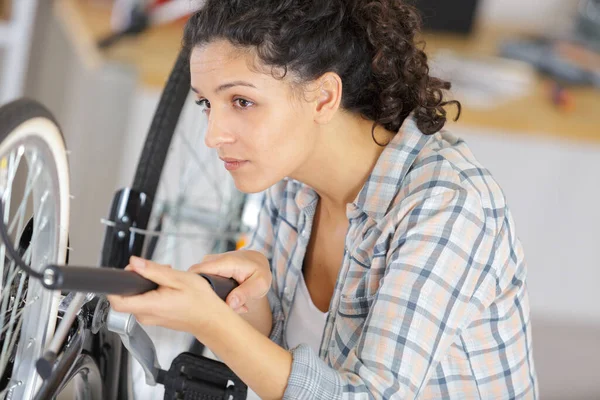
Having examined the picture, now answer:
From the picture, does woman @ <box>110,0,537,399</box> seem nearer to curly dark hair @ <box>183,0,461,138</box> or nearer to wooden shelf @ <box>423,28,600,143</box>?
curly dark hair @ <box>183,0,461,138</box>

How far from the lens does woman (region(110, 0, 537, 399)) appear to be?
1.00 meters

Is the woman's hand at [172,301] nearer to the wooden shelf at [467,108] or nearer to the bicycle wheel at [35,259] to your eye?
the bicycle wheel at [35,259]

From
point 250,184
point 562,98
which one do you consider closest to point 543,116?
point 562,98

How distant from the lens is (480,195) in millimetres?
1088

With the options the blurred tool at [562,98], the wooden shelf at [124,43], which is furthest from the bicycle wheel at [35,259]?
the blurred tool at [562,98]

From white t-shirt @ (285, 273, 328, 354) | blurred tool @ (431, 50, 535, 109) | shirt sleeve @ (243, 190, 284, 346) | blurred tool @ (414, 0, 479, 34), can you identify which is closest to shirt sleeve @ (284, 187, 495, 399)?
white t-shirt @ (285, 273, 328, 354)

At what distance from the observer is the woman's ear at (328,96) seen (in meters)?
1.11

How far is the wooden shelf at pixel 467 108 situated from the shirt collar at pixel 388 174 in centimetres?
115

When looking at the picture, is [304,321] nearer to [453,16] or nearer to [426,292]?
[426,292]

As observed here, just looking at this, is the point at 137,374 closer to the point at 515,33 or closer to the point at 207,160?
the point at 207,160

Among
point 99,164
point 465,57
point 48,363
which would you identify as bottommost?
point 48,363

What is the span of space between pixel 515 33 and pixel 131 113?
134cm

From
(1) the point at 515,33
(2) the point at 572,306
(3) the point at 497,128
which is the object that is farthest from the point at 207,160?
(1) the point at 515,33

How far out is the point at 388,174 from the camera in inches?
45.7
